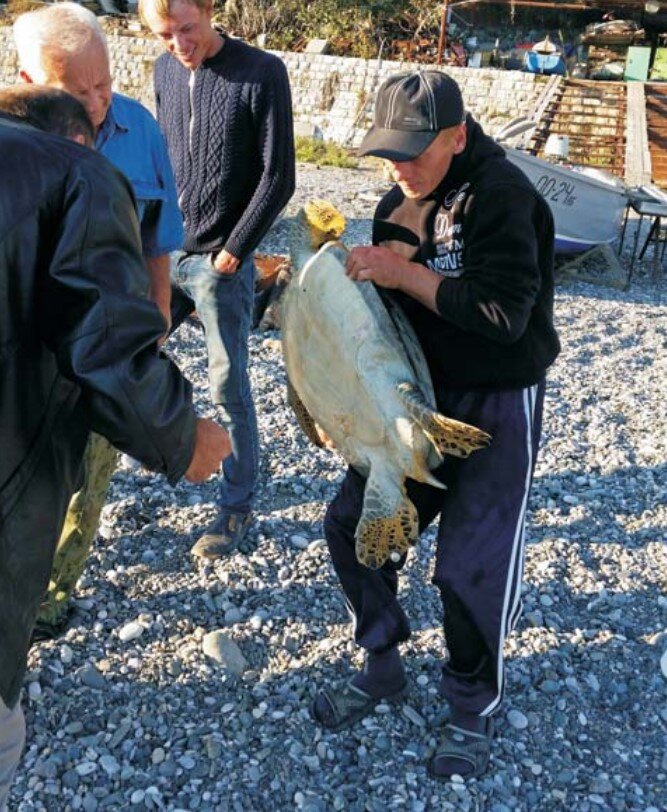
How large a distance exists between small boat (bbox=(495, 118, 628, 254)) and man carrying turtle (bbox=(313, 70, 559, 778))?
26.0 feet

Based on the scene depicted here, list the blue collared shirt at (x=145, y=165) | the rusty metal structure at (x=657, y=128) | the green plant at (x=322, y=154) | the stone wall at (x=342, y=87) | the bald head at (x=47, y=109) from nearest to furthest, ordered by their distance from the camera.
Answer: the bald head at (x=47, y=109) < the blue collared shirt at (x=145, y=165) < the rusty metal structure at (x=657, y=128) < the green plant at (x=322, y=154) < the stone wall at (x=342, y=87)

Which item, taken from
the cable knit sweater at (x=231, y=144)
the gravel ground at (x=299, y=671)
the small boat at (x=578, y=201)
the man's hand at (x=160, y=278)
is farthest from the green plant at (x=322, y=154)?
the man's hand at (x=160, y=278)

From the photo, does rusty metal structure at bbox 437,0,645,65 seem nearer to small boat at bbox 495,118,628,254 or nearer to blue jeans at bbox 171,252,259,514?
small boat at bbox 495,118,628,254

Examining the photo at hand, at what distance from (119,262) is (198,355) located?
192 inches

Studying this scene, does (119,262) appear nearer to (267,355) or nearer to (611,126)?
(267,355)

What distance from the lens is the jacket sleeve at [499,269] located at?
6.89 ft

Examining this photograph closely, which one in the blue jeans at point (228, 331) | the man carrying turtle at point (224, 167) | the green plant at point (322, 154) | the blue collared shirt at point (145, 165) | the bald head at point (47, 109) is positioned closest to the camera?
the bald head at point (47, 109)

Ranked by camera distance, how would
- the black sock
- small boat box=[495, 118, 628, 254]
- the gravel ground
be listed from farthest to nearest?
small boat box=[495, 118, 628, 254] < the black sock < the gravel ground

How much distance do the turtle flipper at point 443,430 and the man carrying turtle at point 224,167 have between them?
140 cm

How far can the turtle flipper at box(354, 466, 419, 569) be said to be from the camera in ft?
7.51

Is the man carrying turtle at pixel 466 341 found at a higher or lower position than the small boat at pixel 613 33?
lower

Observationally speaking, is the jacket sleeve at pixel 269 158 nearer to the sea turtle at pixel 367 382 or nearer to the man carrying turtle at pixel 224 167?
the man carrying turtle at pixel 224 167

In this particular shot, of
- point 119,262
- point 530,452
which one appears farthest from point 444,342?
point 119,262

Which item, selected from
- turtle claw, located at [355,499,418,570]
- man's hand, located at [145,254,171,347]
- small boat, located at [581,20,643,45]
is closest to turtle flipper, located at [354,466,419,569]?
turtle claw, located at [355,499,418,570]
